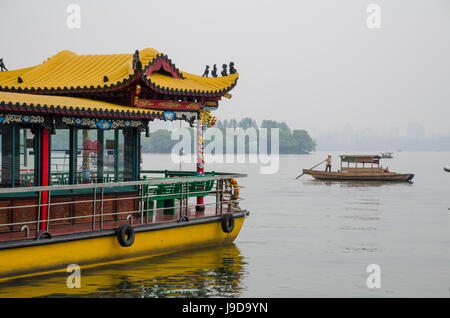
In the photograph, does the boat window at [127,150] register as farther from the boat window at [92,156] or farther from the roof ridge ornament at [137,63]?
the roof ridge ornament at [137,63]

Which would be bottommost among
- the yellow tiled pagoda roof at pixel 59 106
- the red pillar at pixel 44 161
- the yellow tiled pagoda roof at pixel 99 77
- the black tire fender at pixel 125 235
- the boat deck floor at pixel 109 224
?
the black tire fender at pixel 125 235

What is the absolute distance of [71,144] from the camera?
1664 centimetres

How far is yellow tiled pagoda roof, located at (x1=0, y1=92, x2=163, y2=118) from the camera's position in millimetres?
14516

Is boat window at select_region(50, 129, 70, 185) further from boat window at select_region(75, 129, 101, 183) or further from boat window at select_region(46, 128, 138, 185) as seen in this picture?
boat window at select_region(75, 129, 101, 183)

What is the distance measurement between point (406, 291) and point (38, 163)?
8.54 m

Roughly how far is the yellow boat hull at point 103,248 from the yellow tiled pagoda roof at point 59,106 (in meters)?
2.78

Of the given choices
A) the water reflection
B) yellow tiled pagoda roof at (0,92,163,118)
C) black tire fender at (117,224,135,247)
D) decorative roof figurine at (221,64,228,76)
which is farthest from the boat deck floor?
decorative roof figurine at (221,64,228,76)

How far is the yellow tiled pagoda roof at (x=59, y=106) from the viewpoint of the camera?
14516 millimetres

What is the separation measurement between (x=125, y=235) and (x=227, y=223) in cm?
395

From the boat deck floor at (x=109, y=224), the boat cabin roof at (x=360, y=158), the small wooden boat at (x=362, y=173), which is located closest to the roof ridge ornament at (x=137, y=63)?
the boat deck floor at (x=109, y=224)

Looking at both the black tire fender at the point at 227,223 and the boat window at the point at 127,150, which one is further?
the black tire fender at the point at 227,223
